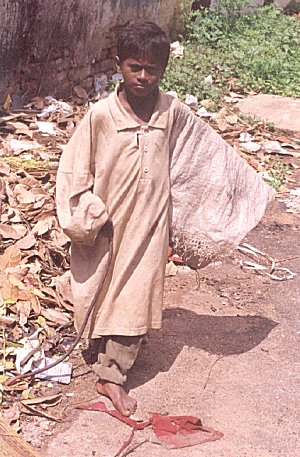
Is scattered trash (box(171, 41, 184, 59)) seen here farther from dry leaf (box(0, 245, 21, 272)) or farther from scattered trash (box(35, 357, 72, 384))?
scattered trash (box(35, 357, 72, 384))

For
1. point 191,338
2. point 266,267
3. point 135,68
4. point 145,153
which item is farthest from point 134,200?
point 266,267

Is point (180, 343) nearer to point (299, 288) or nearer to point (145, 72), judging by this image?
point (299, 288)

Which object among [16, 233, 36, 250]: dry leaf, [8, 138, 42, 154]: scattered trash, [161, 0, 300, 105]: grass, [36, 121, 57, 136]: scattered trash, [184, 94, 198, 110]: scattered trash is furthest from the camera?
[161, 0, 300, 105]: grass

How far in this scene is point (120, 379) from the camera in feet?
12.5

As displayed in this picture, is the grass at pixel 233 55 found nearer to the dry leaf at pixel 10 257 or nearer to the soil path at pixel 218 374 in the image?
the soil path at pixel 218 374

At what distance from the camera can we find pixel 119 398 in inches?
149

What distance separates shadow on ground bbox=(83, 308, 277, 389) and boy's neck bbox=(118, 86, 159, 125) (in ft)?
4.14

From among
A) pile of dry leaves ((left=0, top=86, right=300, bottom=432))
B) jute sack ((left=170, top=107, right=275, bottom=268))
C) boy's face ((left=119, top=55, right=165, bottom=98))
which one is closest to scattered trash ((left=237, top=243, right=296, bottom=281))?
pile of dry leaves ((left=0, top=86, right=300, bottom=432))

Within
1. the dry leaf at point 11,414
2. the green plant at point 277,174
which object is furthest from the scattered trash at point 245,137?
the dry leaf at point 11,414

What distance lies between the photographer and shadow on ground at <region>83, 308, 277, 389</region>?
423cm

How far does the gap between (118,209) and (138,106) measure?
46 centimetres

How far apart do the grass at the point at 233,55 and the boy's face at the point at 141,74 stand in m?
5.55

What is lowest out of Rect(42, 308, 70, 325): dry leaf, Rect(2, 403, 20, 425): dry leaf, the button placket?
Rect(42, 308, 70, 325): dry leaf

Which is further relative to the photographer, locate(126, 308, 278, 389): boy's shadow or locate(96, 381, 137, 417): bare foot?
locate(126, 308, 278, 389): boy's shadow
